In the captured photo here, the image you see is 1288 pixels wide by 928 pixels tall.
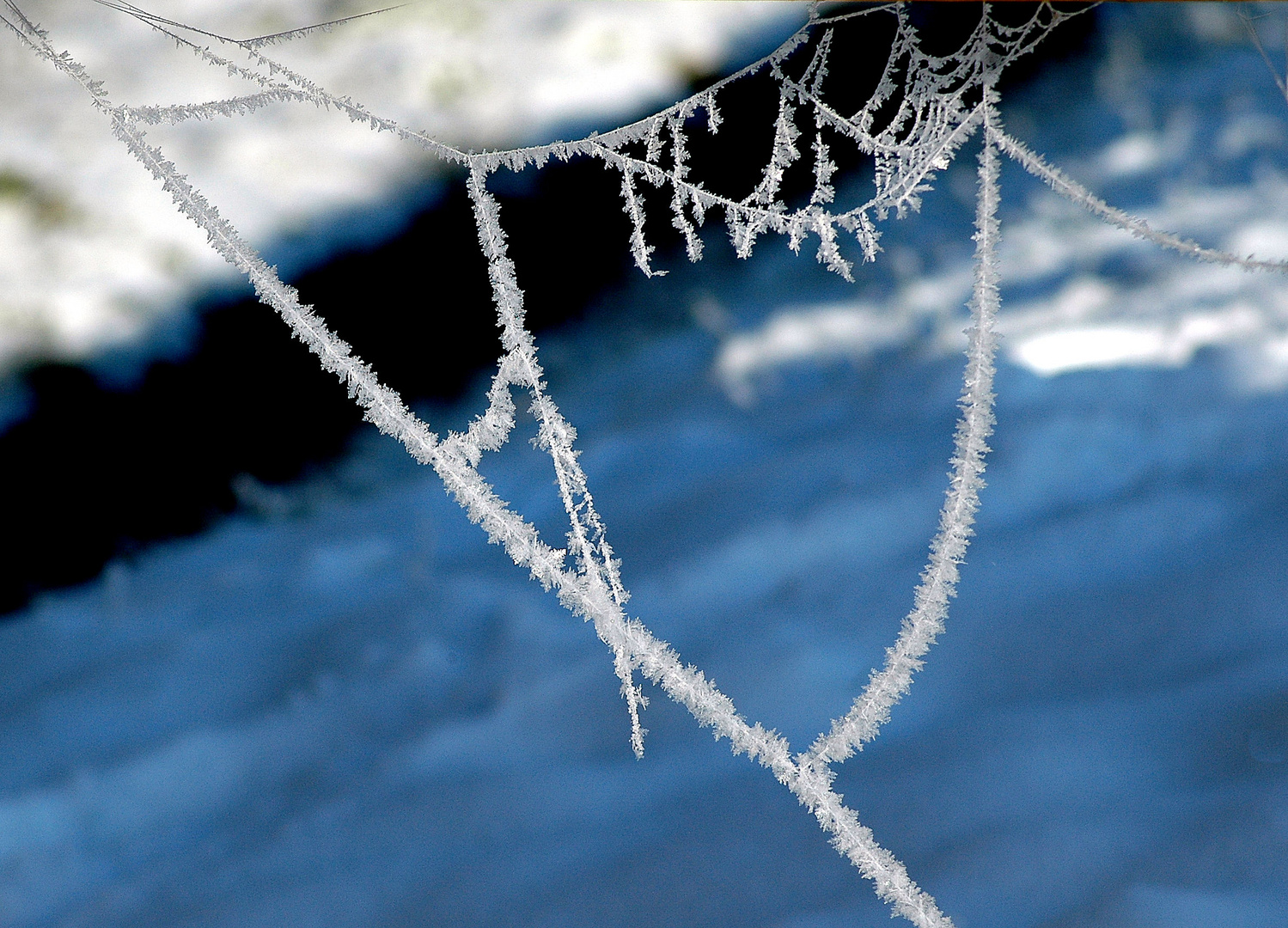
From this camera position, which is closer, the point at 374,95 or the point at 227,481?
the point at 374,95

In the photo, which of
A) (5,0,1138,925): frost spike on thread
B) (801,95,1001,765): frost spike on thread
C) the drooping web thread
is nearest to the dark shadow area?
the drooping web thread

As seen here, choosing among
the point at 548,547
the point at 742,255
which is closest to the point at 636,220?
the point at 742,255

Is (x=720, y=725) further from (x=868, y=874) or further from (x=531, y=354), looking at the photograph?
(x=531, y=354)

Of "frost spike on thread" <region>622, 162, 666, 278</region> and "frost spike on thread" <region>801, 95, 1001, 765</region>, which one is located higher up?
"frost spike on thread" <region>622, 162, 666, 278</region>

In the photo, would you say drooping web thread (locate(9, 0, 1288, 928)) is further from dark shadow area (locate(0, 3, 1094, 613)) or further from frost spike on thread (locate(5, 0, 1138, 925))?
dark shadow area (locate(0, 3, 1094, 613))

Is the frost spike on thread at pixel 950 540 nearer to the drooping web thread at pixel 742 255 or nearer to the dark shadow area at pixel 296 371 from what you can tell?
the drooping web thread at pixel 742 255

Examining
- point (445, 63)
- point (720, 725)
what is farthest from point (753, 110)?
point (720, 725)
